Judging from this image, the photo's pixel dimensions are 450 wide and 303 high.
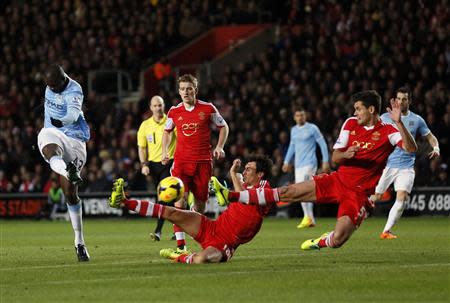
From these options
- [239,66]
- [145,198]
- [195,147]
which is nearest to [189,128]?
[195,147]

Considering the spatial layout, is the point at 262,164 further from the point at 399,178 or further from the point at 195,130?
the point at 399,178

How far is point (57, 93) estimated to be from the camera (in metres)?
13.1

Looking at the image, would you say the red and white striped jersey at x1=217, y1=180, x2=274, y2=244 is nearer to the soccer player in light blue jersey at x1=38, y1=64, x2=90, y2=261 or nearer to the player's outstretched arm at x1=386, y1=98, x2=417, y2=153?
the player's outstretched arm at x1=386, y1=98, x2=417, y2=153

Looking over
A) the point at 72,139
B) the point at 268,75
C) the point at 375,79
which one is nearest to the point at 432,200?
the point at 375,79

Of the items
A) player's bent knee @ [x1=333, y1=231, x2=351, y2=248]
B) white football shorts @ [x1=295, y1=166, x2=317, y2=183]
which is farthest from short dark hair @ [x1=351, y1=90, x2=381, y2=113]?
white football shorts @ [x1=295, y1=166, x2=317, y2=183]

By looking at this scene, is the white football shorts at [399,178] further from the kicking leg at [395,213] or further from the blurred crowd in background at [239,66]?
the blurred crowd in background at [239,66]

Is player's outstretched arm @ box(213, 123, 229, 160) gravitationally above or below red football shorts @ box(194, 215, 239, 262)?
above

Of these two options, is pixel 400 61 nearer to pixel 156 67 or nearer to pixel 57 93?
pixel 156 67

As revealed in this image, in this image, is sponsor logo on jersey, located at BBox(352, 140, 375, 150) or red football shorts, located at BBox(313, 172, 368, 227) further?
sponsor logo on jersey, located at BBox(352, 140, 375, 150)

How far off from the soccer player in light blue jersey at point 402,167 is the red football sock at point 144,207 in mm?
6402

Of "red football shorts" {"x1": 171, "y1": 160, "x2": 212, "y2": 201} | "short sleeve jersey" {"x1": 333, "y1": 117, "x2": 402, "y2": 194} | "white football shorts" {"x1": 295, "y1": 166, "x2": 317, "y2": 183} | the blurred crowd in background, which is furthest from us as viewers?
the blurred crowd in background

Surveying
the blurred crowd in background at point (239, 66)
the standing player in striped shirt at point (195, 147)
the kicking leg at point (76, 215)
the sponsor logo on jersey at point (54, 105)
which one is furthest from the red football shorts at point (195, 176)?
the blurred crowd in background at point (239, 66)

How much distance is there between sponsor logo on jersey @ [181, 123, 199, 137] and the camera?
14664 millimetres

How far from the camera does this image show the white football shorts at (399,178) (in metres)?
17.6
